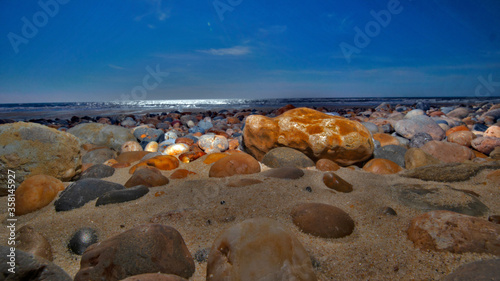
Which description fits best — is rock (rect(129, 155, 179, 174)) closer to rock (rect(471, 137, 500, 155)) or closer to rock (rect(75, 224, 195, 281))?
rock (rect(75, 224, 195, 281))

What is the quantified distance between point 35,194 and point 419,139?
597 cm

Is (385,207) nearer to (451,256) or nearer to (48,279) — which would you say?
(451,256)

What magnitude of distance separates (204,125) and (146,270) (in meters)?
7.74

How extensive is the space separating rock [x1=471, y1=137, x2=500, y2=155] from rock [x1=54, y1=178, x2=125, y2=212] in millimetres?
5662

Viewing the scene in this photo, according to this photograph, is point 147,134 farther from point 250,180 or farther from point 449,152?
point 449,152

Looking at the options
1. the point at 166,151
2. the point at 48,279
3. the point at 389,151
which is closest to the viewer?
the point at 48,279

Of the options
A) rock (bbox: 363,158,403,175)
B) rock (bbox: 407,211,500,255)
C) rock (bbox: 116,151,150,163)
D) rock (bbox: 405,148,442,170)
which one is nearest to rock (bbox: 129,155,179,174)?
rock (bbox: 116,151,150,163)

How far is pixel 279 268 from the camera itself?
1266 mm

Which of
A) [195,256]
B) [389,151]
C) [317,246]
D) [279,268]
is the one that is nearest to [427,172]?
[389,151]

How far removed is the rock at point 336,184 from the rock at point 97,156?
12.6 feet

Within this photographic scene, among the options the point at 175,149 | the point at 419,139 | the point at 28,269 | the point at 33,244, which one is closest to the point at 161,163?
the point at 175,149

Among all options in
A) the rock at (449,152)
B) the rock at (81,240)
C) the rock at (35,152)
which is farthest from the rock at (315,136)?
the rock at (81,240)

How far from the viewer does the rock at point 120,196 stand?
93.4 inches

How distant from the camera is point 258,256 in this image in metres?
1.29
